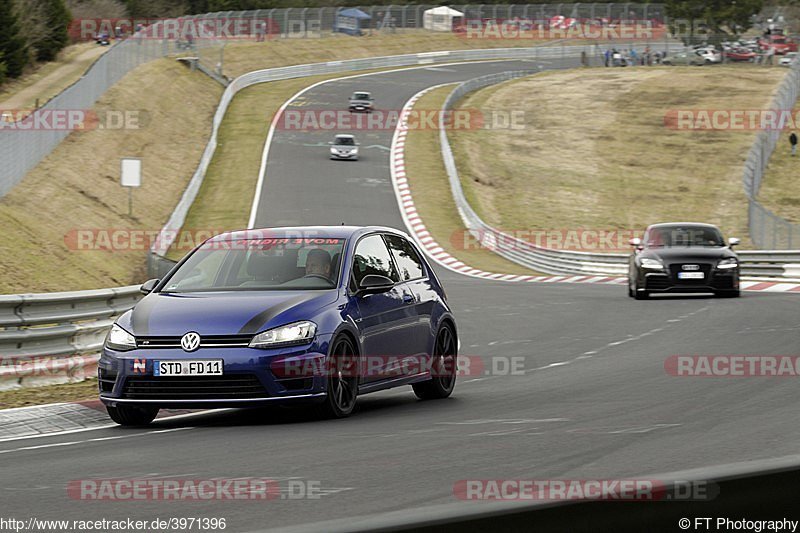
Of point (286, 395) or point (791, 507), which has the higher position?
point (791, 507)

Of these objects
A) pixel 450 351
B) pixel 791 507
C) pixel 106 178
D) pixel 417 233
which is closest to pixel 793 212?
pixel 417 233

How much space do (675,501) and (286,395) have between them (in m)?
6.59

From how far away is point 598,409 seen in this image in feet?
35.2

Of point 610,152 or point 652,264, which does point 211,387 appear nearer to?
point 652,264

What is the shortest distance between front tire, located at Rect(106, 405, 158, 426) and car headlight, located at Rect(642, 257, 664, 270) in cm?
1591

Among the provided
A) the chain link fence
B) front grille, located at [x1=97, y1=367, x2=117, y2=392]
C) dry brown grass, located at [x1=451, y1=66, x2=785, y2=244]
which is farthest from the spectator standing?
front grille, located at [x1=97, y1=367, x2=117, y2=392]

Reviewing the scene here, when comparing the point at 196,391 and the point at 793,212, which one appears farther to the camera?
the point at 793,212

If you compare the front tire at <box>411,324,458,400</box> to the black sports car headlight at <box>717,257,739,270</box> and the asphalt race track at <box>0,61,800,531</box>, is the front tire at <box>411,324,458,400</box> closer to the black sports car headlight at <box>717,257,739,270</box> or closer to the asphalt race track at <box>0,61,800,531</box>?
the asphalt race track at <box>0,61,800,531</box>

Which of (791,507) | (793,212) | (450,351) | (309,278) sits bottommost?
(793,212)

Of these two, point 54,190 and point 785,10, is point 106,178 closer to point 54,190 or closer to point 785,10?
point 54,190

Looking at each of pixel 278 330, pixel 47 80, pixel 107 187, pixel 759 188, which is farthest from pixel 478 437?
pixel 47 80

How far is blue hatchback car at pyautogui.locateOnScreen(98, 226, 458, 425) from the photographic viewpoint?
9859 millimetres

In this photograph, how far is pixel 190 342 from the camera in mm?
9891

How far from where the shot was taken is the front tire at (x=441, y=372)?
12.0 meters
